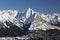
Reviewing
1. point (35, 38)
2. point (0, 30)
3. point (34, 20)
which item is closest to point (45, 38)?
point (35, 38)

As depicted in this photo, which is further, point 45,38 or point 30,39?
point 30,39

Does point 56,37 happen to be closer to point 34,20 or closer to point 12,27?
point 12,27

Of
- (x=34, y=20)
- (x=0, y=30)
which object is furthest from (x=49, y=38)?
(x=34, y=20)

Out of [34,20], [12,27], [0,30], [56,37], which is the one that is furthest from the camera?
[34,20]

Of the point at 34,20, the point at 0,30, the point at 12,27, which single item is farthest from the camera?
the point at 34,20

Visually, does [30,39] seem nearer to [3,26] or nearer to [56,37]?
[56,37]

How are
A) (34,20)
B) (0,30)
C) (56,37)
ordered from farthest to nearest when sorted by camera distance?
1. (34,20)
2. (0,30)
3. (56,37)

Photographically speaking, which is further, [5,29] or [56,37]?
[5,29]

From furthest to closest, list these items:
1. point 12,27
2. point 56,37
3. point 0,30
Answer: point 12,27 < point 0,30 < point 56,37

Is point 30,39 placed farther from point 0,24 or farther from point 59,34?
point 0,24
